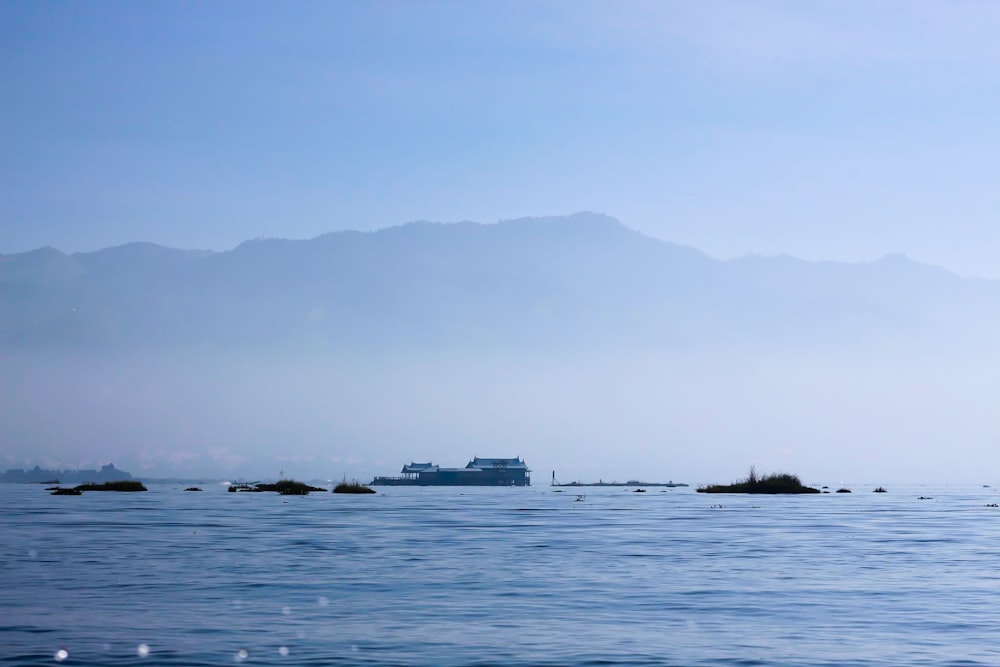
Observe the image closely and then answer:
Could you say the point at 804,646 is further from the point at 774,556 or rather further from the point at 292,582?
the point at 774,556

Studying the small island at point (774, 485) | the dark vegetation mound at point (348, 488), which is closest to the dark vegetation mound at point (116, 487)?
the dark vegetation mound at point (348, 488)

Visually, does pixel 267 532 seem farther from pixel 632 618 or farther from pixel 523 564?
pixel 632 618

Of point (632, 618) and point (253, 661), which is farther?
point (632, 618)

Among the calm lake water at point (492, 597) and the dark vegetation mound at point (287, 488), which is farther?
the dark vegetation mound at point (287, 488)

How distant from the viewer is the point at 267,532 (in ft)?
241

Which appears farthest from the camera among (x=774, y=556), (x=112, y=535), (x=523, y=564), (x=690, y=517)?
(x=690, y=517)

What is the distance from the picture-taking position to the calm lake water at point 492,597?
28750mm

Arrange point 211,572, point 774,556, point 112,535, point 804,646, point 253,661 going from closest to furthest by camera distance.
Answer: point 253,661
point 804,646
point 211,572
point 774,556
point 112,535

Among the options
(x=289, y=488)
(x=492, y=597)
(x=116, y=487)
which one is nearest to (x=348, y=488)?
(x=289, y=488)

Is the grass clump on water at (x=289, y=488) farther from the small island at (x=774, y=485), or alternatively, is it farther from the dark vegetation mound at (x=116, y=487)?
the small island at (x=774, y=485)

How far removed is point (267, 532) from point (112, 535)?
31.4 feet

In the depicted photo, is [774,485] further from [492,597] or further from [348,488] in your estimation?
[492,597]

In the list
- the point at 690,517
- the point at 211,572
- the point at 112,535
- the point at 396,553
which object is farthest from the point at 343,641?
the point at 690,517

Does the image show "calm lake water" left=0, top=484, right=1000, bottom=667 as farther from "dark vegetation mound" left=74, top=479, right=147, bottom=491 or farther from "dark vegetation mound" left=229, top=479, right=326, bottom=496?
"dark vegetation mound" left=74, top=479, right=147, bottom=491
